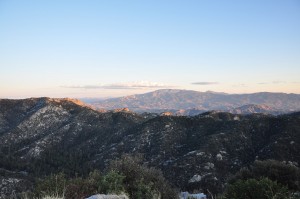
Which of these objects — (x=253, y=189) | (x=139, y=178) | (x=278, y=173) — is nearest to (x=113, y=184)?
(x=139, y=178)

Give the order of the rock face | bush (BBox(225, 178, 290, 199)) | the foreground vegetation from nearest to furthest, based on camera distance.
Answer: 1. bush (BBox(225, 178, 290, 199))
2. the foreground vegetation
3. the rock face

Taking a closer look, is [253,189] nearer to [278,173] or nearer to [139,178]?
[139,178]

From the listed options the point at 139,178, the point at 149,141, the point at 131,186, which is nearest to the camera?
the point at 131,186

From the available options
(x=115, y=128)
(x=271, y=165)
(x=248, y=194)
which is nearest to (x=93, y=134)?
(x=115, y=128)

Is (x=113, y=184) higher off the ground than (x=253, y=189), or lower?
lower

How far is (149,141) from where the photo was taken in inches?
2950

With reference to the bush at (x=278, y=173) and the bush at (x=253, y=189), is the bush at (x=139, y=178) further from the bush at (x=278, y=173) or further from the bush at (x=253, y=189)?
the bush at (x=278, y=173)

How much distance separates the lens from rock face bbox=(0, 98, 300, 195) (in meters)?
56.1

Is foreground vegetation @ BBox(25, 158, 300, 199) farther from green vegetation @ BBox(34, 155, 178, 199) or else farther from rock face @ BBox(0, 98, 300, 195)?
rock face @ BBox(0, 98, 300, 195)

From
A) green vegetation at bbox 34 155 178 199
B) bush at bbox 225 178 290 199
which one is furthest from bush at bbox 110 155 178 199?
bush at bbox 225 178 290 199

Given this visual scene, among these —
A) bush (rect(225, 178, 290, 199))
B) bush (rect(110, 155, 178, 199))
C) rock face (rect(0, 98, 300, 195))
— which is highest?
bush (rect(225, 178, 290, 199))

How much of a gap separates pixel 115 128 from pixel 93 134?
711 centimetres

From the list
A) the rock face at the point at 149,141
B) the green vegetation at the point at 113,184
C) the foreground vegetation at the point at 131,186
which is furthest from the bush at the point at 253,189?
the rock face at the point at 149,141

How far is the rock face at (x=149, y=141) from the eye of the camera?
5606cm
